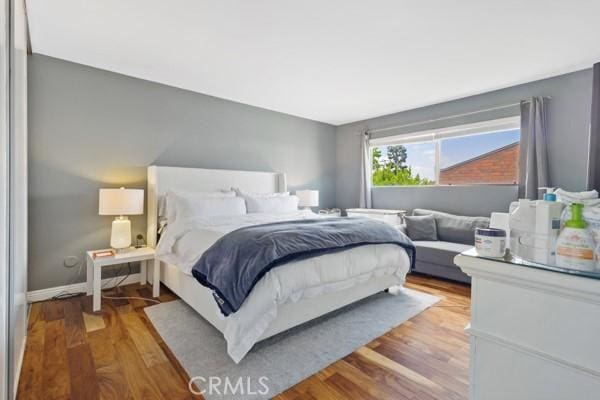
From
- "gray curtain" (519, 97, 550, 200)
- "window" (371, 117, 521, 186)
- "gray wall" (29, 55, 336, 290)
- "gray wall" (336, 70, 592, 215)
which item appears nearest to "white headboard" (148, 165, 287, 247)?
"gray wall" (29, 55, 336, 290)

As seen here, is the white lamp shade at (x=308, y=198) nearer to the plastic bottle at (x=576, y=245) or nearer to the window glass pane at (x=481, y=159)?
the window glass pane at (x=481, y=159)

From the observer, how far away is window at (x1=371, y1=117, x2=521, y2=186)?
3691 mm

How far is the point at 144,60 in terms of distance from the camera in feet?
9.48

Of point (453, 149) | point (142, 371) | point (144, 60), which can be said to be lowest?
point (142, 371)

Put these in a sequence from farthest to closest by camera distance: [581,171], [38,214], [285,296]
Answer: [581,171] → [38,214] → [285,296]

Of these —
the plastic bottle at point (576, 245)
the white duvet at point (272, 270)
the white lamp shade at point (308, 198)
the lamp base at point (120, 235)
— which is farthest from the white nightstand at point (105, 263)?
the plastic bottle at point (576, 245)

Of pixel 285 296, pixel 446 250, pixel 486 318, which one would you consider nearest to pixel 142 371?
pixel 285 296

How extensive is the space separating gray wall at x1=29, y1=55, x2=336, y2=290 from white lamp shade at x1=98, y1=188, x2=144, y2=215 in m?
0.47

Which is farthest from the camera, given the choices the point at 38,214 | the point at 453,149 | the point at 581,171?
the point at 453,149

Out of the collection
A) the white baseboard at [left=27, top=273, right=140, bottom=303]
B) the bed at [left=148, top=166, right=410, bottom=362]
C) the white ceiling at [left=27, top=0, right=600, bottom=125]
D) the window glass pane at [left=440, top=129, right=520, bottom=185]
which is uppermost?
Answer: the white ceiling at [left=27, top=0, right=600, bottom=125]

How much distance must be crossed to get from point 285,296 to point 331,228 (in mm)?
761

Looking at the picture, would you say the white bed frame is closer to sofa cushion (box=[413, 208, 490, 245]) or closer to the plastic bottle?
sofa cushion (box=[413, 208, 490, 245])

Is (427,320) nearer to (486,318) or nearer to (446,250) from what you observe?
(446,250)

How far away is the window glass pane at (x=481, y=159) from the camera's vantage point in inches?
144
